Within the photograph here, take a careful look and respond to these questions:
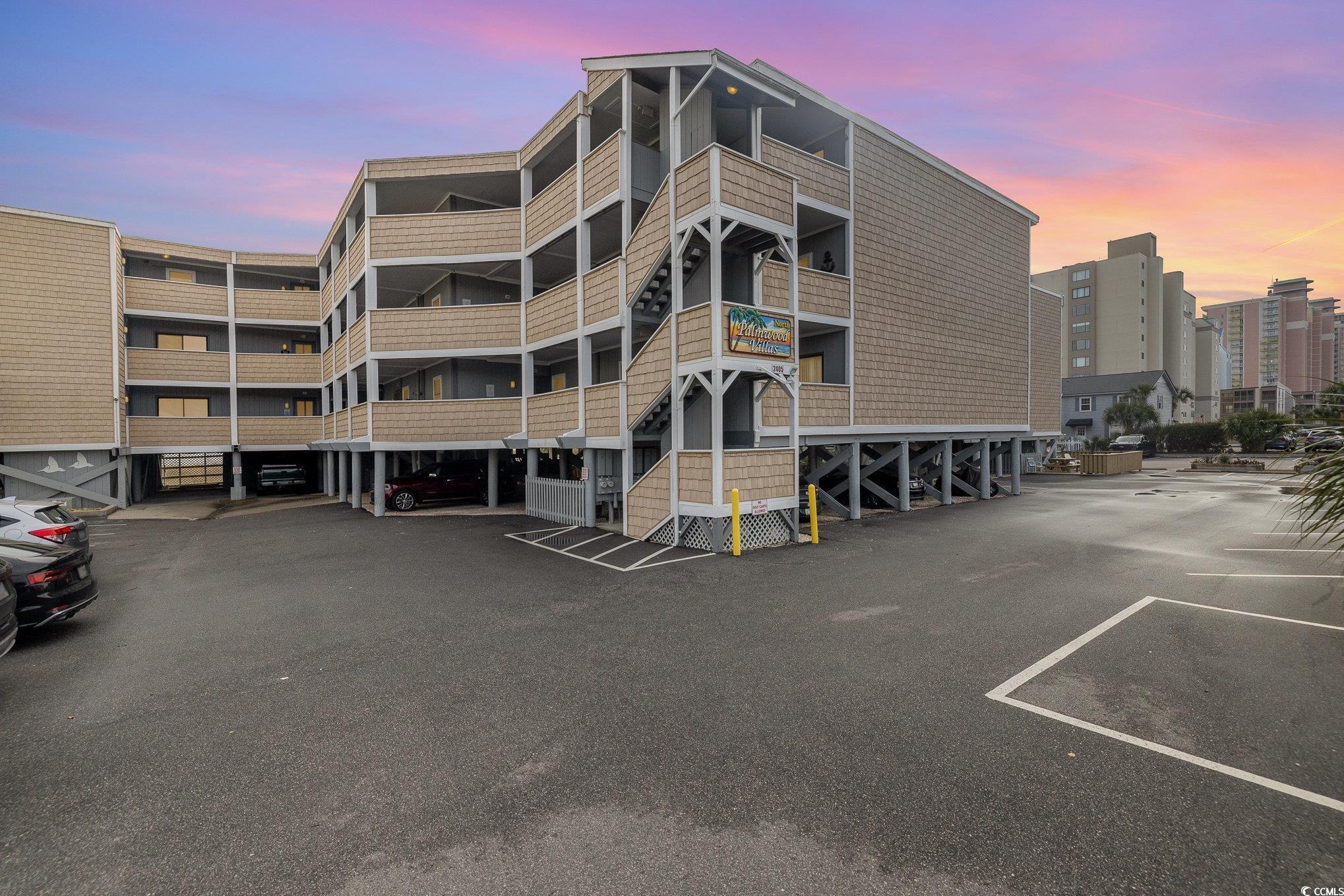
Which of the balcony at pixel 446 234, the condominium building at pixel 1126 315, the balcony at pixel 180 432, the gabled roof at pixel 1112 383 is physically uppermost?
the condominium building at pixel 1126 315

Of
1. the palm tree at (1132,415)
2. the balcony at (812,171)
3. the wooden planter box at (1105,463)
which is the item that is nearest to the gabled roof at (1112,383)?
the palm tree at (1132,415)

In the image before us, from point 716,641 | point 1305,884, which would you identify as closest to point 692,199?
point 716,641

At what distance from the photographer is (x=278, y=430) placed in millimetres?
28250

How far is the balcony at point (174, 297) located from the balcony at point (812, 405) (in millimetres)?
27797

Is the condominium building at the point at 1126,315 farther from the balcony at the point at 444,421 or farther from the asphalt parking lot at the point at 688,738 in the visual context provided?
the balcony at the point at 444,421

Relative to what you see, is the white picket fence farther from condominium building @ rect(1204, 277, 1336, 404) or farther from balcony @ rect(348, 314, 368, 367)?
condominium building @ rect(1204, 277, 1336, 404)

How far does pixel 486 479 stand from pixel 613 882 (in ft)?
66.7

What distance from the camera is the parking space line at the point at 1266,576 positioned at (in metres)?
9.72

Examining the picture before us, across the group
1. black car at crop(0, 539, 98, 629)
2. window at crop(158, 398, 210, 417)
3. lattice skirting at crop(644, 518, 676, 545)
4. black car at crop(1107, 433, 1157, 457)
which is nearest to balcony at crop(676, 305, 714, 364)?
lattice skirting at crop(644, 518, 676, 545)

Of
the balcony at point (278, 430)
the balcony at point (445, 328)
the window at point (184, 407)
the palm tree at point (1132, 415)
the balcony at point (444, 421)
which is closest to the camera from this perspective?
the balcony at point (445, 328)

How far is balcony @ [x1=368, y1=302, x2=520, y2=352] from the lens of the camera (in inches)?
772

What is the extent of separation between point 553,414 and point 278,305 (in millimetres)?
20144

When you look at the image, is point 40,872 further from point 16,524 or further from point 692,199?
point 692,199

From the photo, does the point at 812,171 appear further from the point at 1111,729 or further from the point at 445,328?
the point at 1111,729
